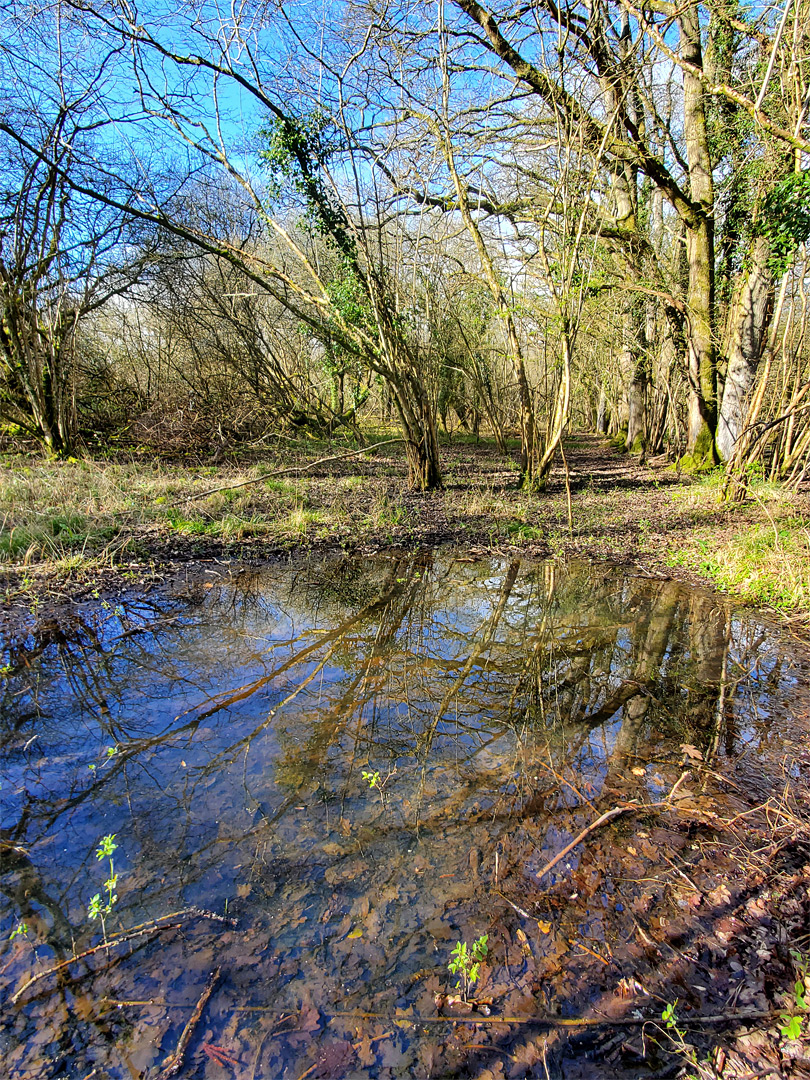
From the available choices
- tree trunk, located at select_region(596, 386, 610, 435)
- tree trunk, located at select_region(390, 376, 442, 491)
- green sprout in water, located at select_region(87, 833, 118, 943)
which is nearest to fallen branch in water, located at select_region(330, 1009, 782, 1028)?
green sprout in water, located at select_region(87, 833, 118, 943)

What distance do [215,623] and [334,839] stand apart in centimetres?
247

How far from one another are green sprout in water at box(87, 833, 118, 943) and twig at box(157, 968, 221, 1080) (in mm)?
424

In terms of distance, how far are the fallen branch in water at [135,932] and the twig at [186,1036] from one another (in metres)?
0.20

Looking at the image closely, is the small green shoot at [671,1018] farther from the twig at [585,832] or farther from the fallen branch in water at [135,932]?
the fallen branch in water at [135,932]

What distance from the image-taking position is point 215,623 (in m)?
4.28

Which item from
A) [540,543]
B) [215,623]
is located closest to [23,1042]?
[215,623]

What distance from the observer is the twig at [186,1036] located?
1447 millimetres

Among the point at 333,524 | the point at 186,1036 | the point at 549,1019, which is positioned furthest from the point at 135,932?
the point at 333,524

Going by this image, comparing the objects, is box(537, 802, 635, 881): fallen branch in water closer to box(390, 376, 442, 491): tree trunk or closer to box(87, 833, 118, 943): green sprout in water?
box(87, 833, 118, 943): green sprout in water

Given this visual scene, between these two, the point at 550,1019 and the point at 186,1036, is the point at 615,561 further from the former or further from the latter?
the point at 186,1036

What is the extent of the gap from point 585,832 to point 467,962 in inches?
30.8

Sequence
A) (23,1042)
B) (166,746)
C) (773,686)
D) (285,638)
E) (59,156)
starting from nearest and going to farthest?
(23,1042) < (166,746) < (773,686) < (285,638) < (59,156)

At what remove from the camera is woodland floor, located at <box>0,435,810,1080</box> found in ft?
5.04

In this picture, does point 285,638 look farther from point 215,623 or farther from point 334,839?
point 334,839
